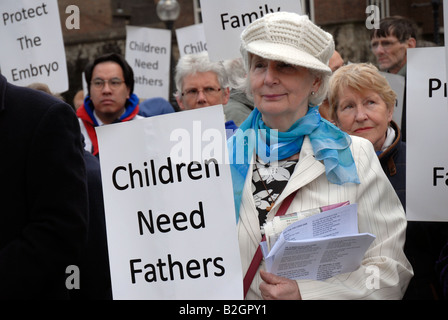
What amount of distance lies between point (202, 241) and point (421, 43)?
203 inches

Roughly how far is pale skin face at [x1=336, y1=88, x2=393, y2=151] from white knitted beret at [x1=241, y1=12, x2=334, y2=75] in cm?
A: 97

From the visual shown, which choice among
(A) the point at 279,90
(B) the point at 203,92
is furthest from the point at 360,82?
(B) the point at 203,92

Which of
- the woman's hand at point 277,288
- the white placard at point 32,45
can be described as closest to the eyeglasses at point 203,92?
the white placard at point 32,45

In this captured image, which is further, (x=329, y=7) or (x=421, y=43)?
(x=329, y=7)

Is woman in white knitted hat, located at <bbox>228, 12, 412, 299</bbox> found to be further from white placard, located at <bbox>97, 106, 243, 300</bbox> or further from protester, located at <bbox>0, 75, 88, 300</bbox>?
protester, located at <bbox>0, 75, 88, 300</bbox>

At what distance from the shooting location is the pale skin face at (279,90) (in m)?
3.30

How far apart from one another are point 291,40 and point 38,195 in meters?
1.23

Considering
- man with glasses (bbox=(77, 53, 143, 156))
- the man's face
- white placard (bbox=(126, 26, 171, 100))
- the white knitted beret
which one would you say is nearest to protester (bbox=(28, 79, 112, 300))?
the white knitted beret

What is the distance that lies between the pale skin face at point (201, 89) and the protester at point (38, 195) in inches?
110

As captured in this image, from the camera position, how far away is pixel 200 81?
562cm

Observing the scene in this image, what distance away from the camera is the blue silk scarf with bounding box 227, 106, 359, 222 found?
3146mm

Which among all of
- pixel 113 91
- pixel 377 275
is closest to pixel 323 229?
pixel 377 275
